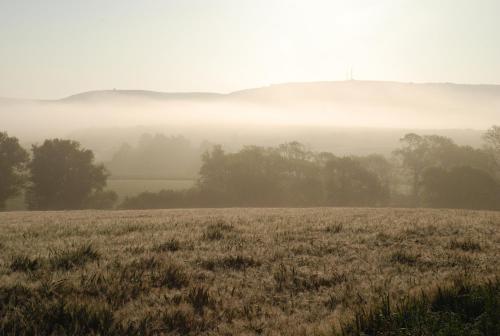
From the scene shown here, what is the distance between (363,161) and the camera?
256 feet

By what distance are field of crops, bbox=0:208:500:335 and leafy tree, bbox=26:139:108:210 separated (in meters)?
50.4

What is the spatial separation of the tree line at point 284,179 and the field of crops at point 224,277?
51327mm

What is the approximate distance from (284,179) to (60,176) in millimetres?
35329

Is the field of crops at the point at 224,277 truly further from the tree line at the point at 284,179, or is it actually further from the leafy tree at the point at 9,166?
the leafy tree at the point at 9,166

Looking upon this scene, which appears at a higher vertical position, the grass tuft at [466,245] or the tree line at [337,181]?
the grass tuft at [466,245]

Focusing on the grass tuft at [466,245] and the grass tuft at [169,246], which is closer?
the grass tuft at [169,246]

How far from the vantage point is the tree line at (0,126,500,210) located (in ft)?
188

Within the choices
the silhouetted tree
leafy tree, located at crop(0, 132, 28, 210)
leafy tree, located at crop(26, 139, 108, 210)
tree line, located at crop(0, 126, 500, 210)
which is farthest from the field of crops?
the silhouetted tree

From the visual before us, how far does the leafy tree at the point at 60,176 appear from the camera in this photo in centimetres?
5688

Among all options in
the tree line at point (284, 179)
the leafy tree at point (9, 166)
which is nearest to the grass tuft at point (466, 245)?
the tree line at point (284, 179)

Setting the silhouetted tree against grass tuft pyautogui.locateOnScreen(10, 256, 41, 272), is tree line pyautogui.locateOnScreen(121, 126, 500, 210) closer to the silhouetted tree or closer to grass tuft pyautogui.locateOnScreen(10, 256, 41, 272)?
the silhouetted tree

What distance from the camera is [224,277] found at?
7023mm

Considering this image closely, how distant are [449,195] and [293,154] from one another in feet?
91.3

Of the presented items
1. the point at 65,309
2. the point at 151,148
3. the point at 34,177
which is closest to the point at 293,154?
the point at 34,177
